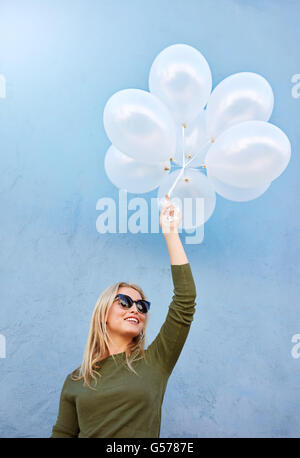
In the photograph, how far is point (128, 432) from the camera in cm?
112

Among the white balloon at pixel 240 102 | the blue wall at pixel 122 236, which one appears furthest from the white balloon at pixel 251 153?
the blue wall at pixel 122 236

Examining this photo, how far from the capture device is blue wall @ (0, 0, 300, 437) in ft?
6.37

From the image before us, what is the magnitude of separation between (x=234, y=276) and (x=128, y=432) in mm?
1134

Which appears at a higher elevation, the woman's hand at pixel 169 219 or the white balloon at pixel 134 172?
the white balloon at pixel 134 172

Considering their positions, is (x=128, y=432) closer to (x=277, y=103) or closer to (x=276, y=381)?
(x=276, y=381)

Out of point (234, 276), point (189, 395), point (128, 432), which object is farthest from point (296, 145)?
point (128, 432)

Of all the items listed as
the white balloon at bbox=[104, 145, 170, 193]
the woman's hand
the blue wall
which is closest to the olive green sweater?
the woman's hand

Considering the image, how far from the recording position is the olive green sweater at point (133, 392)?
3.71 ft

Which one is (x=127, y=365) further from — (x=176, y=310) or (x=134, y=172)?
(x=134, y=172)

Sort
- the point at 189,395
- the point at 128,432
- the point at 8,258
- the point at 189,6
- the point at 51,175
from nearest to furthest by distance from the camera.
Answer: the point at 128,432 → the point at 189,395 → the point at 8,258 → the point at 51,175 → the point at 189,6

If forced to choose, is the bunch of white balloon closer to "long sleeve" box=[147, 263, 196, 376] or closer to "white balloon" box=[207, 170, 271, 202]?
"white balloon" box=[207, 170, 271, 202]

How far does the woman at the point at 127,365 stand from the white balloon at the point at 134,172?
29cm

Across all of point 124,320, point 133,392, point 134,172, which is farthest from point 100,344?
point 134,172

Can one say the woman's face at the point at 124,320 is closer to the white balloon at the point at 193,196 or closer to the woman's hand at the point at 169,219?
the woman's hand at the point at 169,219
